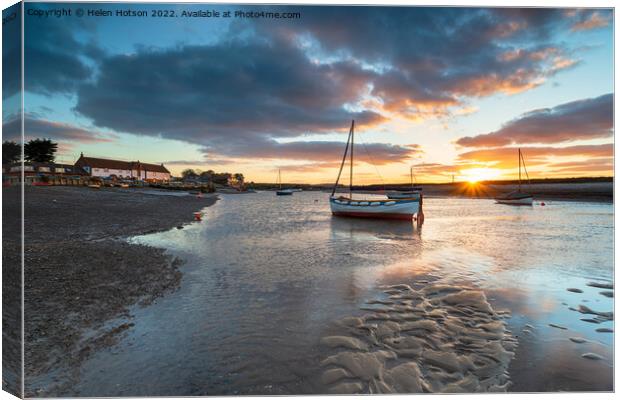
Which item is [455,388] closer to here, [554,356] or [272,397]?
[554,356]

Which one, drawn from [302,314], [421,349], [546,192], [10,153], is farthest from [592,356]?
[546,192]

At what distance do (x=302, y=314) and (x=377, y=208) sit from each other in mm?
18037

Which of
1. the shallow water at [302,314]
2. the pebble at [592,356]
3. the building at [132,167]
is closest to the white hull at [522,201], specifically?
the shallow water at [302,314]

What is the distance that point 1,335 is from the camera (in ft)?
8.51

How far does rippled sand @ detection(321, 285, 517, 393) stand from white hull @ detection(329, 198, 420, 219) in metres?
16.5

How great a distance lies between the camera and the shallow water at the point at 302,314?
2.91 m

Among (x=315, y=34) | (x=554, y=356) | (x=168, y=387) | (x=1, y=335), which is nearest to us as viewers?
(x=1, y=335)

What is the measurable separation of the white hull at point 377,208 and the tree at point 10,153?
65.1 feet

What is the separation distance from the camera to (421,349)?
3.48 m

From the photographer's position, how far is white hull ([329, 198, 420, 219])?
21094 millimetres

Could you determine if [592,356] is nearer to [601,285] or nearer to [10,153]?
[601,285]

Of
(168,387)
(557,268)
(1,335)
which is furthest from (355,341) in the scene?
(557,268)

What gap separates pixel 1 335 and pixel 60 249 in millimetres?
6263

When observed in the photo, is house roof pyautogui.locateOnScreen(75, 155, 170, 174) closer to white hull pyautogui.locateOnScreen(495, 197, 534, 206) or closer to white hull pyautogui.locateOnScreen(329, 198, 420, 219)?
white hull pyautogui.locateOnScreen(329, 198, 420, 219)
